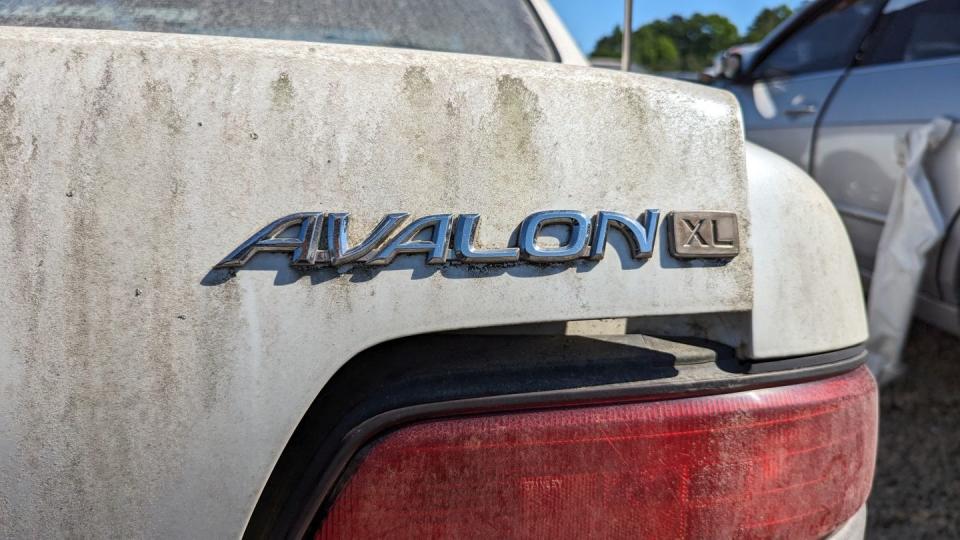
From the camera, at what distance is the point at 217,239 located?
0.80m

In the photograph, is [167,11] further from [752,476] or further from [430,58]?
[752,476]

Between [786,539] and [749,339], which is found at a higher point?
[749,339]

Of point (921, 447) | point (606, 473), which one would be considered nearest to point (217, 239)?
point (606, 473)

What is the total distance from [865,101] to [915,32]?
416 mm

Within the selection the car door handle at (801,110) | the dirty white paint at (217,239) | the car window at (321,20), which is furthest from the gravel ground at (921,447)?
the dirty white paint at (217,239)

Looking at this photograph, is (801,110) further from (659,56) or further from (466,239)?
(659,56)

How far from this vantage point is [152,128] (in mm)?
806

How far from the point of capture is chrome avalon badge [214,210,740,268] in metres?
0.81

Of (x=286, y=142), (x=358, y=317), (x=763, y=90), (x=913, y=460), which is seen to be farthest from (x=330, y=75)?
(x=763, y=90)

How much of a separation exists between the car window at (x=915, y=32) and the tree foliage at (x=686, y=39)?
77 cm

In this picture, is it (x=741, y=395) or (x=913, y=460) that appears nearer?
(x=741, y=395)

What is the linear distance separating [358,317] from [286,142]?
0.20 m

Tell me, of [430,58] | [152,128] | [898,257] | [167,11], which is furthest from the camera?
[898,257]

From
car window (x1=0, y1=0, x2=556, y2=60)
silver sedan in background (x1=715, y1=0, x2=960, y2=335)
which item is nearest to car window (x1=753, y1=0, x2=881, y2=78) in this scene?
silver sedan in background (x1=715, y1=0, x2=960, y2=335)
